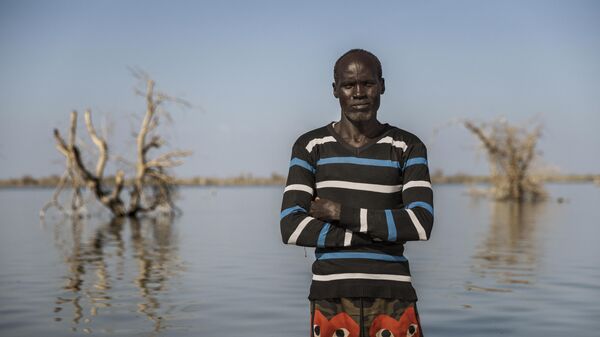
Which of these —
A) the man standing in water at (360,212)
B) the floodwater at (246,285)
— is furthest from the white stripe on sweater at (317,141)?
the floodwater at (246,285)

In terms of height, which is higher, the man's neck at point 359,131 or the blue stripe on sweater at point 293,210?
the man's neck at point 359,131

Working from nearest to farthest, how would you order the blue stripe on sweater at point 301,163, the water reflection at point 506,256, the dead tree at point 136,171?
the blue stripe on sweater at point 301,163 → the water reflection at point 506,256 → the dead tree at point 136,171

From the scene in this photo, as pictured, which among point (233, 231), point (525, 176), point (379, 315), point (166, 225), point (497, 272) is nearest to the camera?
point (379, 315)

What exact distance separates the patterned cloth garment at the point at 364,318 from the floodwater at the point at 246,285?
5562 millimetres

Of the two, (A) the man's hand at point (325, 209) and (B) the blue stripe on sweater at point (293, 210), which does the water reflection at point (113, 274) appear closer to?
(B) the blue stripe on sweater at point (293, 210)

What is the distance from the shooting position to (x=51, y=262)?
1834cm

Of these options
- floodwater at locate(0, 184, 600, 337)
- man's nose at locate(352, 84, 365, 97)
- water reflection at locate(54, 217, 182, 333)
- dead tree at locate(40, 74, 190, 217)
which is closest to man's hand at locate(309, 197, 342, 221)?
man's nose at locate(352, 84, 365, 97)

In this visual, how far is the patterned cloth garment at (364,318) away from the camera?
11.8ft

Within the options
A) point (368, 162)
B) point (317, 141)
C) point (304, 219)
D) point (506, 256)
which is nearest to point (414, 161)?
point (368, 162)

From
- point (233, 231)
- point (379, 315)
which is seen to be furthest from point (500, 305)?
point (233, 231)

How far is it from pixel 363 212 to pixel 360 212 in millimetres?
13

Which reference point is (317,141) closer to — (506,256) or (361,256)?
(361,256)

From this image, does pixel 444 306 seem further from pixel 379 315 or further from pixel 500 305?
pixel 379 315

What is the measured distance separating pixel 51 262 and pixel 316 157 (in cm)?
1574
